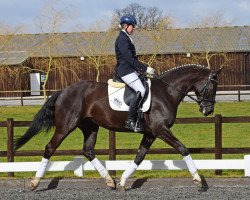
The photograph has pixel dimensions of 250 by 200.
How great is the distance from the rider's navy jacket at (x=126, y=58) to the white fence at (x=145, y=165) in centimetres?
177

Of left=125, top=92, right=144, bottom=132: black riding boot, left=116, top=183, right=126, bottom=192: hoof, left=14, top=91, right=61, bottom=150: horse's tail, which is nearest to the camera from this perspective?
left=125, top=92, right=144, bottom=132: black riding boot

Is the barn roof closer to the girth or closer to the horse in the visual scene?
the horse

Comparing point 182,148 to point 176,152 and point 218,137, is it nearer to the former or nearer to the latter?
point 176,152

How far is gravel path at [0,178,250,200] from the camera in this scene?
27.2 feet

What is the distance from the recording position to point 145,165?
9812 mm

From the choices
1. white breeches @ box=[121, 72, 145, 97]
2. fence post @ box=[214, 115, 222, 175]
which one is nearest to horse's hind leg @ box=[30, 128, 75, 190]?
white breeches @ box=[121, 72, 145, 97]

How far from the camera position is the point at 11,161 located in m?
10.6

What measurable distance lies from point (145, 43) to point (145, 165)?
43.0m

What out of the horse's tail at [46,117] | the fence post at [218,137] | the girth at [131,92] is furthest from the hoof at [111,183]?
the fence post at [218,137]

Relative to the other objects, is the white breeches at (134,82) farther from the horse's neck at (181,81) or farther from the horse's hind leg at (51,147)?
the horse's hind leg at (51,147)

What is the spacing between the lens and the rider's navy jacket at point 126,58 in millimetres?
8844

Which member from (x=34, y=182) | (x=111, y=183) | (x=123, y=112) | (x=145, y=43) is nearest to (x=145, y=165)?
(x=111, y=183)

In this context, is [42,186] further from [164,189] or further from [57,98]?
[164,189]

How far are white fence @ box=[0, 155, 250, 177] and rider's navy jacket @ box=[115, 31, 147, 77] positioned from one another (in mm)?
1769
